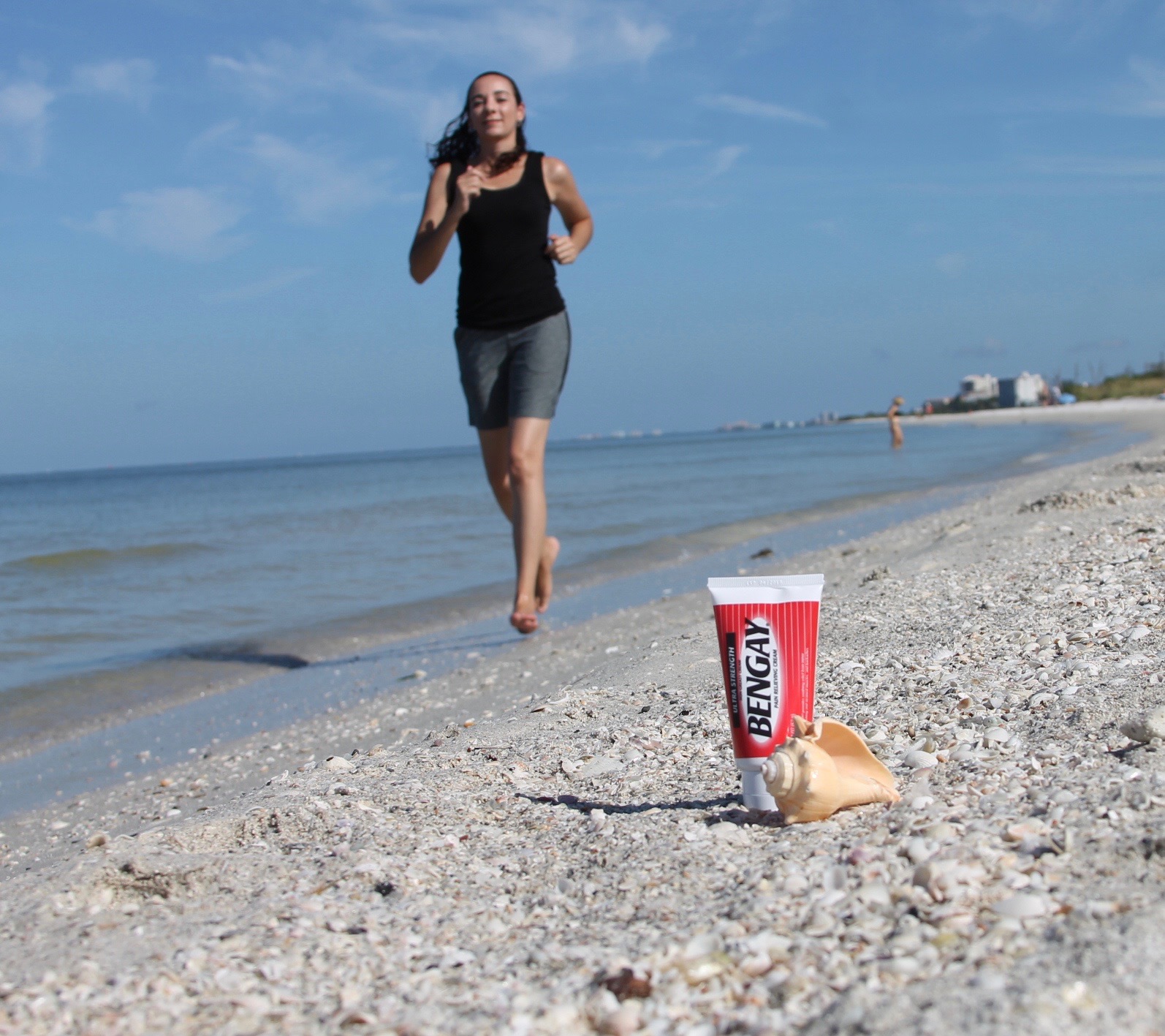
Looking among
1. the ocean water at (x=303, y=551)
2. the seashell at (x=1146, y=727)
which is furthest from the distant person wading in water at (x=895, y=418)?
the seashell at (x=1146, y=727)

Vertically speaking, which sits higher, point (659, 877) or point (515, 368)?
point (515, 368)

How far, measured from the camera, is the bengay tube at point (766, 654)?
1748 millimetres

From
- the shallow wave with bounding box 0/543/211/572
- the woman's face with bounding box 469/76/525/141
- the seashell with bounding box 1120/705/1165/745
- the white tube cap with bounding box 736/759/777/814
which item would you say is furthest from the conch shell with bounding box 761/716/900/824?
the shallow wave with bounding box 0/543/211/572

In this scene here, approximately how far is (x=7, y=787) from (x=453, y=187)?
295 cm

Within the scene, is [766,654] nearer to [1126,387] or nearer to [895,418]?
[895,418]

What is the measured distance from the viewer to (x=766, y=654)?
1762mm

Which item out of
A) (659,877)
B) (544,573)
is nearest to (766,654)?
(659,877)

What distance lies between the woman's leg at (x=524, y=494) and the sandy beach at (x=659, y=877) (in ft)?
5.51

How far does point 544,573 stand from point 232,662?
1.98 m

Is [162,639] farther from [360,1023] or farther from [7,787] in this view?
[360,1023]

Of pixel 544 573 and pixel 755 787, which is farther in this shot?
pixel 544 573

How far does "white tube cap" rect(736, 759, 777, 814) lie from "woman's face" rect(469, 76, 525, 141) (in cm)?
342

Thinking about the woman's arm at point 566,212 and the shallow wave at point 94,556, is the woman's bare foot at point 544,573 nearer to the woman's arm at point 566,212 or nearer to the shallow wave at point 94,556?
the woman's arm at point 566,212

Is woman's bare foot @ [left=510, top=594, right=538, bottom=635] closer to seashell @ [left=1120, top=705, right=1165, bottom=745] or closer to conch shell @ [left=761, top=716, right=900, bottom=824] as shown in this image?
conch shell @ [left=761, top=716, right=900, bottom=824]
